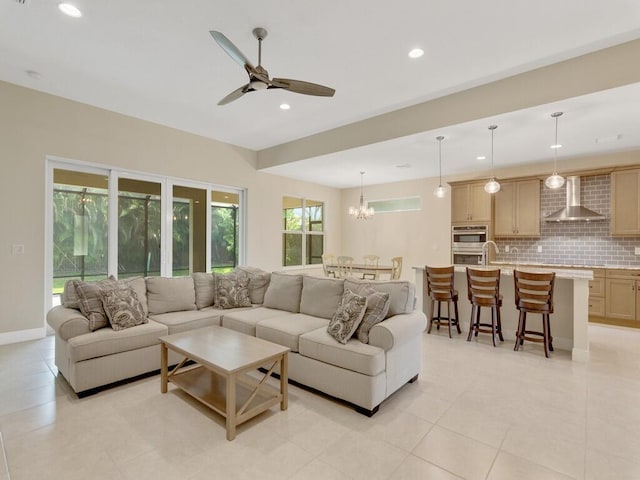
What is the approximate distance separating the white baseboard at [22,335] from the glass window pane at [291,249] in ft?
14.7

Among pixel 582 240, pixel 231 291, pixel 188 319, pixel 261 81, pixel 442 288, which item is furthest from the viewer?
pixel 582 240

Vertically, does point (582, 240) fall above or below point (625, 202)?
below

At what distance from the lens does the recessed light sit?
2.62 meters

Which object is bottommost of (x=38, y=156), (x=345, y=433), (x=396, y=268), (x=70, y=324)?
(x=345, y=433)

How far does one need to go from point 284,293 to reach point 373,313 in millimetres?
1453

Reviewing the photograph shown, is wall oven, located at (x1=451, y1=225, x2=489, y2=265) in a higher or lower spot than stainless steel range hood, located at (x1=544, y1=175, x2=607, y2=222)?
lower

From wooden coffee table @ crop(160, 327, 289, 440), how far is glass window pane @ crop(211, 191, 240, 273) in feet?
11.4

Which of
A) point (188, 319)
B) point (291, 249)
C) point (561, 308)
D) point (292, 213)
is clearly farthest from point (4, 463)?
point (292, 213)

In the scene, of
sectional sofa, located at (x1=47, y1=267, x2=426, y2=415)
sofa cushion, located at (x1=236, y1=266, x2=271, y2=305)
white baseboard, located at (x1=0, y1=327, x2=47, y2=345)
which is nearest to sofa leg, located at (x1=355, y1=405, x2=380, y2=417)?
sectional sofa, located at (x1=47, y1=267, x2=426, y2=415)

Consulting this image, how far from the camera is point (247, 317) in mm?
3576

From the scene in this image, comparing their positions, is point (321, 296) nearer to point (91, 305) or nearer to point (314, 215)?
point (91, 305)

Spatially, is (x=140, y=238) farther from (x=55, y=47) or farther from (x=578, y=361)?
(x=578, y=361)

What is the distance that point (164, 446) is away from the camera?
6.82 ft

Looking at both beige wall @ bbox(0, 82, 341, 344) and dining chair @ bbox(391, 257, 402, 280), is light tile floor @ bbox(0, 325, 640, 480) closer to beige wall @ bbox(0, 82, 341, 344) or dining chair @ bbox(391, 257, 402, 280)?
beige wall @ bbox(0, 82, 341, 344)
